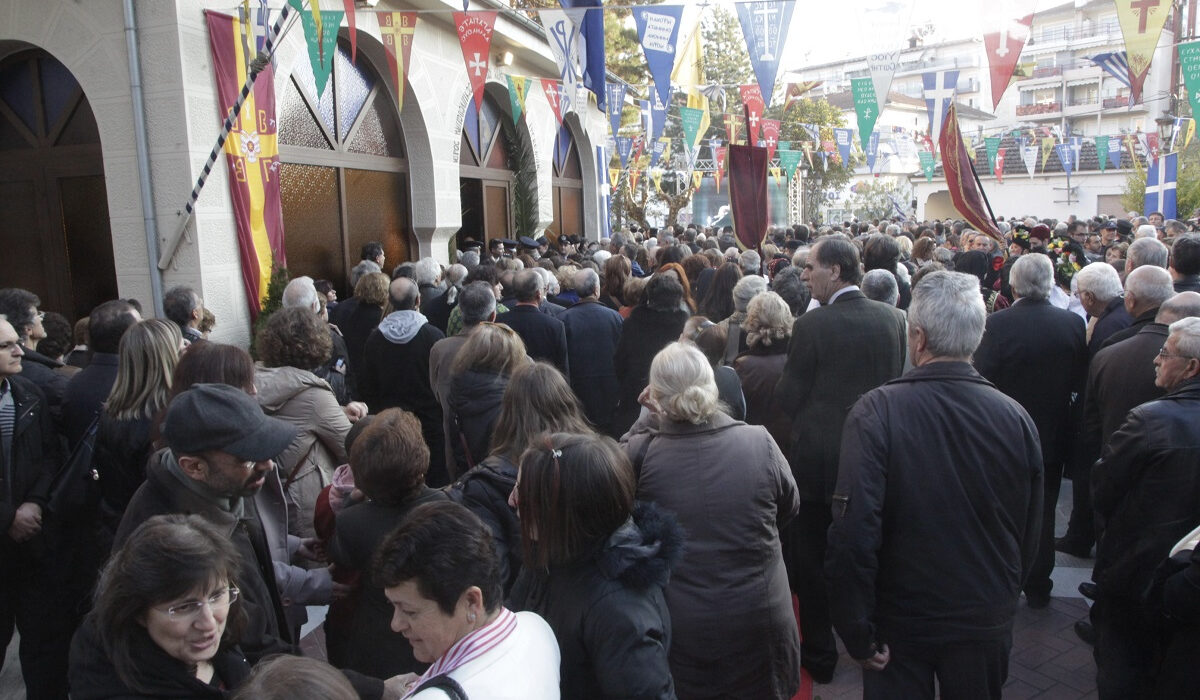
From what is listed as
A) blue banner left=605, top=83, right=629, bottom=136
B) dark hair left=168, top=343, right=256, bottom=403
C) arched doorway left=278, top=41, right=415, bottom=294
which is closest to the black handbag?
dark hair left=168, top=343, right=256, bottom=403

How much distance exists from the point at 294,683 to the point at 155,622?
0.54 metres

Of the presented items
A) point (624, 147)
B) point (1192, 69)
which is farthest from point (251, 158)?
point (624, 147)

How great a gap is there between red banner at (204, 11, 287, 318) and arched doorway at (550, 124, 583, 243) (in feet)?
32.3

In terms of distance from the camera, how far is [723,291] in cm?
673

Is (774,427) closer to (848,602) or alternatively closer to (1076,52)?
(848,602)

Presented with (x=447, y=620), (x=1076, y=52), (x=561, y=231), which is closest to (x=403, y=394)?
(x=447, y=620)

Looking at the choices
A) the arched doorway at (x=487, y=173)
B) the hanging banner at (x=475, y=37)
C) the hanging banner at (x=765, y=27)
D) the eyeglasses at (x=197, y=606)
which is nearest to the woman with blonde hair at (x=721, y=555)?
the eyeglasses at (x=197, y=606)

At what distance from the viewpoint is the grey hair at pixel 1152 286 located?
4.51 m

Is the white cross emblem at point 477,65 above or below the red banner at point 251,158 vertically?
above

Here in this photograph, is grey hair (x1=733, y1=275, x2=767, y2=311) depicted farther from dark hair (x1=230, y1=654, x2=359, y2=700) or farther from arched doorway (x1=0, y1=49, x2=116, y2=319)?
arched doorway (x1=0, y1=49, x2=116, y2=319)

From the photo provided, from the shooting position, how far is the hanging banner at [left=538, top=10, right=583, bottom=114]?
29.6 ft

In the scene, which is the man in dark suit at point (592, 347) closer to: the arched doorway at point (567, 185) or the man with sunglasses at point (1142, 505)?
the man with sunglasses at point (1142, 505)

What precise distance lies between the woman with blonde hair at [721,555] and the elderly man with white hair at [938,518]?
0.80 ft

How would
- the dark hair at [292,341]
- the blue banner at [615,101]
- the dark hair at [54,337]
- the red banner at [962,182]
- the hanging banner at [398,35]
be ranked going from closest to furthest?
1. the dark hair at [292,341]
2. the dark hair at [54,337]
3. the red banner at [962,182]
4. the hanging banner at [398,35]
5. the blue banner at [615,101]
